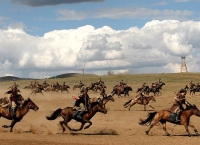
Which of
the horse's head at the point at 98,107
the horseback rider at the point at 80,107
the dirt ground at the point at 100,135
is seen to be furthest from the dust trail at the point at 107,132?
the horseback rider at the point at 80,107

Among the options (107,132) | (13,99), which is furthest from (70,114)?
(13,99)

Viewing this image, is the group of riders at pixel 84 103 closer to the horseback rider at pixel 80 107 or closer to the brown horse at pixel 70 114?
the horseback rider at pixel 80 107

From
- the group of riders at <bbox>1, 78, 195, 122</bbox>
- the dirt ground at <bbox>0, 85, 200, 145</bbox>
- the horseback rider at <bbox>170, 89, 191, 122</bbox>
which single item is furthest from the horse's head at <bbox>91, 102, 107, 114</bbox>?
the horseback rider at <bbox>170, 89, 191, 122</bbox>

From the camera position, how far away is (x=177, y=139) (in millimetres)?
20594

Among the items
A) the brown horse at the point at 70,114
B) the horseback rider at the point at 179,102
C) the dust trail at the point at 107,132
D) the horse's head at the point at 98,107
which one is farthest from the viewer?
the dust trail at the point at 107,132

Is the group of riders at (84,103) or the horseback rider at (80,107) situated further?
the horseback rider at (80,107)

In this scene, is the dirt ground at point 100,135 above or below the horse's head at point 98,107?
below

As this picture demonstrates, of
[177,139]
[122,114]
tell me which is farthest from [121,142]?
[122,114]

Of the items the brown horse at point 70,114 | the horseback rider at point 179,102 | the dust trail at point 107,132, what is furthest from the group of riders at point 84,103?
the dust trail at point 107,132

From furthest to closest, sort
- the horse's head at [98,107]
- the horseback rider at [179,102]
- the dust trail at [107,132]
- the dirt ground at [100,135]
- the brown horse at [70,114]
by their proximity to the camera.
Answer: the dust trail at [107,132] < the horse's head at [98,107] < the brown horse at [70,114] < the horseback rider at [179,102] < the dirt ground at [100,135]

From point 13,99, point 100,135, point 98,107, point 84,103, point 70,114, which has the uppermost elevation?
point 13,99

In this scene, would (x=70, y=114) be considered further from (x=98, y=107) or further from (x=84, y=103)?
(x=98, y=107)

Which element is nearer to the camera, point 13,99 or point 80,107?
point 80,107

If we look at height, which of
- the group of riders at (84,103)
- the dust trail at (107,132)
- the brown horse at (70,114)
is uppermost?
the group of riders at (84,103)
